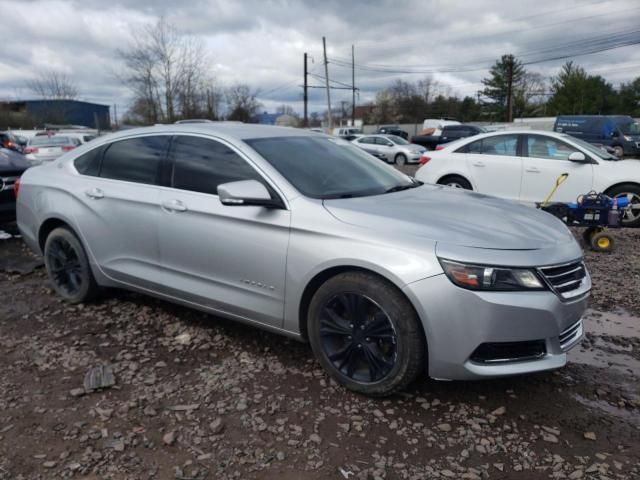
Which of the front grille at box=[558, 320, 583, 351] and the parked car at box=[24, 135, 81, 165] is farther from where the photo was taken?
the parked car at box=[24, 135, 81, 165]

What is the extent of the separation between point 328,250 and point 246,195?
1.99 feet

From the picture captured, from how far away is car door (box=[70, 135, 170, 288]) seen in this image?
386 cm

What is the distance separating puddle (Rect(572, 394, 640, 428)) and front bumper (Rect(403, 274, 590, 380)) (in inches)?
18.0

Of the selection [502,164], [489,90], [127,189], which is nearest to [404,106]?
[489,90]

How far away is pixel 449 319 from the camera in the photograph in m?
2.65

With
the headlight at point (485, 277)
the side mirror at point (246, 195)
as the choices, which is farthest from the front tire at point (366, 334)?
the side mirror at point (246, 195)

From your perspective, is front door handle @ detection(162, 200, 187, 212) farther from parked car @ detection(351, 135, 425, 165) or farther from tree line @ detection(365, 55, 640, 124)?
tree line @ detection(365, 55, 640, 124)

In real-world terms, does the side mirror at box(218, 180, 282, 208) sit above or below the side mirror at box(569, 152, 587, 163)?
below

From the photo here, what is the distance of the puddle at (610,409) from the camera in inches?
113

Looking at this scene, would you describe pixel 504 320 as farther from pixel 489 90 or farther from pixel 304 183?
pixel 489 90

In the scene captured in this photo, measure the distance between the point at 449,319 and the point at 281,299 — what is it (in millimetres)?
1058

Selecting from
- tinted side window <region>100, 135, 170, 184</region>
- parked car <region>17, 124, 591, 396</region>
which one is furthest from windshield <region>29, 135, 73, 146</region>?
tinted side window <region>100, 135, 170, 184</region>

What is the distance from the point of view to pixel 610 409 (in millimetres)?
2977

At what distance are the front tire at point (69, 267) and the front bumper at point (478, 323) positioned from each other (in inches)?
117
